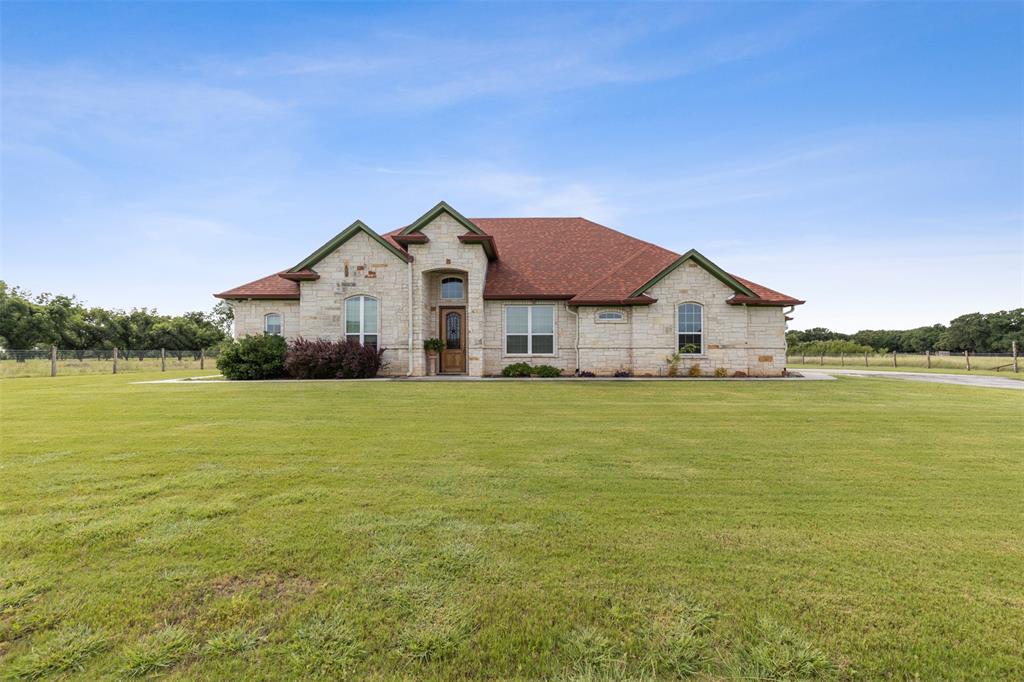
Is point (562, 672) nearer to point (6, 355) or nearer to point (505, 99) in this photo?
point (505, 99)

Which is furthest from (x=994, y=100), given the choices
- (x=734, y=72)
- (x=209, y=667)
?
(x=209, y=667)

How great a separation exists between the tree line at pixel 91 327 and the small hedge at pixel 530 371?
5394 centimetres

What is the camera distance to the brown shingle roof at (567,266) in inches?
777

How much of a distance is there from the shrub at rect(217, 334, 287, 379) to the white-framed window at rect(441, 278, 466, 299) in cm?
788

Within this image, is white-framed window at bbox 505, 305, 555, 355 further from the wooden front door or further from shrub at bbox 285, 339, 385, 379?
shrub at bbox 285, 339, 385, 379

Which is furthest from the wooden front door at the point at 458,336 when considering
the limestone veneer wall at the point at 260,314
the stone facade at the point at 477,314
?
the limestone veneer wall at the point at 260,314

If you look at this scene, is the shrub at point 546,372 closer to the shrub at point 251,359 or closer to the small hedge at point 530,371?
the small hedge at point 530,371

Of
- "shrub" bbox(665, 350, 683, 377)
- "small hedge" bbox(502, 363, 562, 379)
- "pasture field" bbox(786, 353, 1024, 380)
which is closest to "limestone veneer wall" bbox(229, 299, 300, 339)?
"small hedge" bbox(502, 363, 562, 379)

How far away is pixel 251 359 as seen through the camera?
18.1m

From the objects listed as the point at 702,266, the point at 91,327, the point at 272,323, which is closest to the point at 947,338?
the point at 702,266

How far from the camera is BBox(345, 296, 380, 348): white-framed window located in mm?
19594

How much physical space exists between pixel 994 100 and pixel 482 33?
69.2ft

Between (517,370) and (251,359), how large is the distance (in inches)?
460

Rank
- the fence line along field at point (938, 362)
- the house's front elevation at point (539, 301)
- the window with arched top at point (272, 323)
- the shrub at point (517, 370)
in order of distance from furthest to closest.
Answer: the fence line along field at point (938, 362), the window with arched top at point (272, 323), the shrub at point (517, 370), the house's front elevation at point (539, 301)
